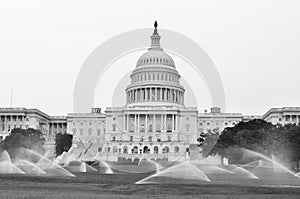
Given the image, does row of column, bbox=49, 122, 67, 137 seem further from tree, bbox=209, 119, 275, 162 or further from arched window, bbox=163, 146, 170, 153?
tree, bbox=209, 119, 275, 162

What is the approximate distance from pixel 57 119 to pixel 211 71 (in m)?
104

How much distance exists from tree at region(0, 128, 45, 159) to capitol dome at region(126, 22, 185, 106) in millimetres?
46598

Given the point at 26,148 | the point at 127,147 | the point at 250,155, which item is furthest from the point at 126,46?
the point at 127,147

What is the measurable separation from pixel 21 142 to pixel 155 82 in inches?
2426

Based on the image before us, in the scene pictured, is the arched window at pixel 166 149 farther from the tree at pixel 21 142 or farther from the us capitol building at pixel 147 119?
the tree at pixel 21 142

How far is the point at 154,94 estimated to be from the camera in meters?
145

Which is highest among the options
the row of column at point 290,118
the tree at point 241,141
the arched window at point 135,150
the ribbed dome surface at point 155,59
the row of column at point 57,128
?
the ribbed dome surface at point 155,59

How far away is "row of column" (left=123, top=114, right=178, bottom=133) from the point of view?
135 metres

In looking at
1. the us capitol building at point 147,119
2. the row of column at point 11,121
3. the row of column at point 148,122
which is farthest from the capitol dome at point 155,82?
the row of column at point 11,121

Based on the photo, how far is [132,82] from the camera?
15325 cm

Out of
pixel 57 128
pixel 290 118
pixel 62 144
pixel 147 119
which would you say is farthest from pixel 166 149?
pixel 57 128

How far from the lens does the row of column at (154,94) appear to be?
14500cm

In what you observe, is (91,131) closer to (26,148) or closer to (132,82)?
(132,82)

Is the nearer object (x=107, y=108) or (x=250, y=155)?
(x=250, y=155)
